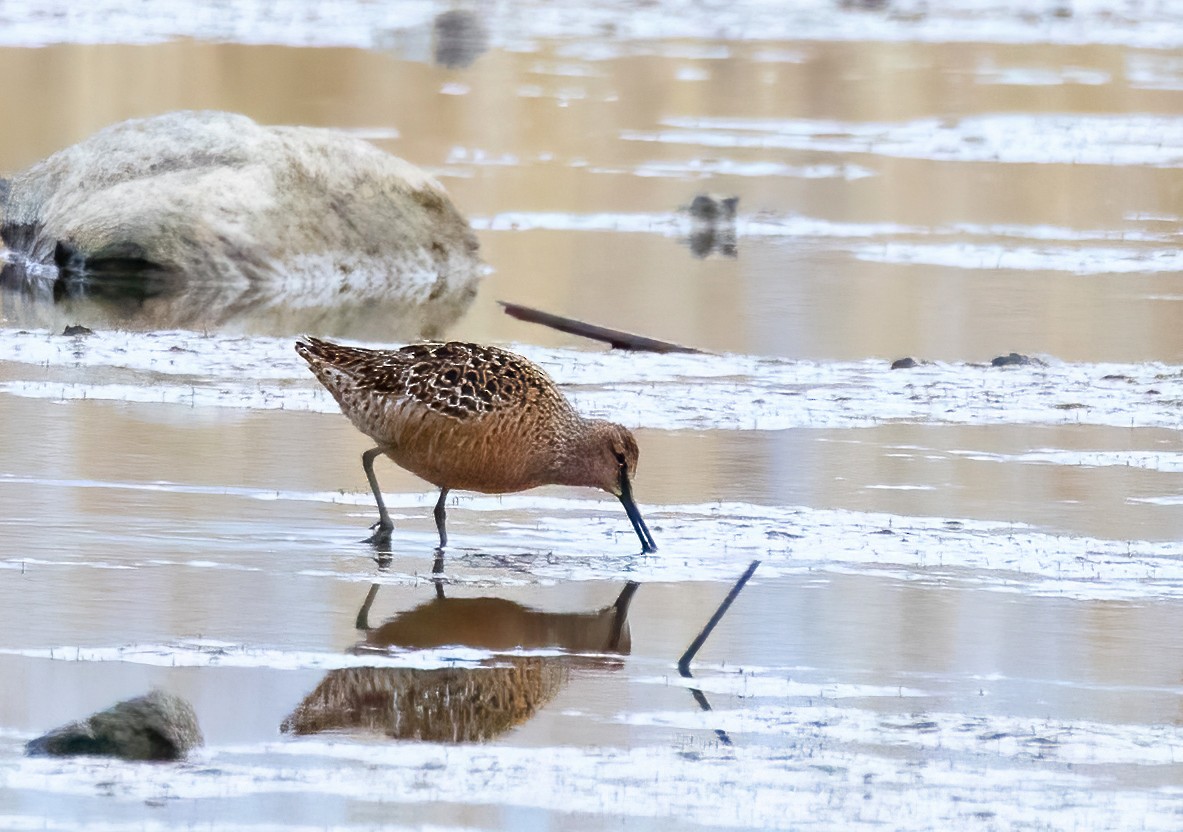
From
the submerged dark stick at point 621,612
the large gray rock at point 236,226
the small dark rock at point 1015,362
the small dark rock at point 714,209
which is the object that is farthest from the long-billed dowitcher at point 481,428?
the small dark rock at point 714,209

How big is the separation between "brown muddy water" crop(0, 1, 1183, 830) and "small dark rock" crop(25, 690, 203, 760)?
0.08 m

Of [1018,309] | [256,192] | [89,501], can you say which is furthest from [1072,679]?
[256,192]

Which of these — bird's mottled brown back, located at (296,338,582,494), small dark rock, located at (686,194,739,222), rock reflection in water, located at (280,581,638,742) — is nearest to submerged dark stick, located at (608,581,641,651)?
rock reflection in water, located at (280,581,638,742)

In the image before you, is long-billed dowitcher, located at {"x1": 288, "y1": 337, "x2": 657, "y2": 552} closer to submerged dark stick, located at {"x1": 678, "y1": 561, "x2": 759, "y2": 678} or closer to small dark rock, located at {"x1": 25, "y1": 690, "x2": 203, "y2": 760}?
submerged dark stick, located at {"x1": 678, "y1": 561, "x2": 759, "y2": 678}

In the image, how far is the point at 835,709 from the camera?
275 inches

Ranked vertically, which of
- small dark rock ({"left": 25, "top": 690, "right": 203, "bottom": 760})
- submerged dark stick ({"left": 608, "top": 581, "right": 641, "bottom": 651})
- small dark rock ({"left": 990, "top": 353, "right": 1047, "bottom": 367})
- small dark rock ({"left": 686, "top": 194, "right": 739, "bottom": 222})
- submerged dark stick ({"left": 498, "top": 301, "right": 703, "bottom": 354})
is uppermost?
small dark rock ({"left": 686, "top": 194, "right": 739, "bottom": 222})

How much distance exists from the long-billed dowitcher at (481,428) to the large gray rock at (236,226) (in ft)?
19.6

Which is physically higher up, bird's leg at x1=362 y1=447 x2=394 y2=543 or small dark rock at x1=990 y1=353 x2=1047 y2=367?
small dark rock at x1=990 y1=353 x2=1047 y2=367

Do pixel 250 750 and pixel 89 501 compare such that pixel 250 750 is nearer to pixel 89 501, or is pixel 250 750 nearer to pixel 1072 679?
pixel 1072 679

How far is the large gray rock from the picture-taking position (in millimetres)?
16094

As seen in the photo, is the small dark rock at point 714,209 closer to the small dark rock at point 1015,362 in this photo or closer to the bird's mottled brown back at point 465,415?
the small dark rock at point 1015,362

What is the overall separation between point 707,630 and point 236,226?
945 centimetres

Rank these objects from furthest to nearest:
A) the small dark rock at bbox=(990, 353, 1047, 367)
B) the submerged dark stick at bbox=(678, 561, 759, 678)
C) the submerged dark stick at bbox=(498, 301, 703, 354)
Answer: the submerged dark stick at bbox=(498, 301, 703, 354) → the small dark rock at bbox=(990, 353, 1047, 367) → the submerged dark stick at bbox=(678, 561, 759, 678)

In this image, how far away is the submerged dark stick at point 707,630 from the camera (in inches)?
293
